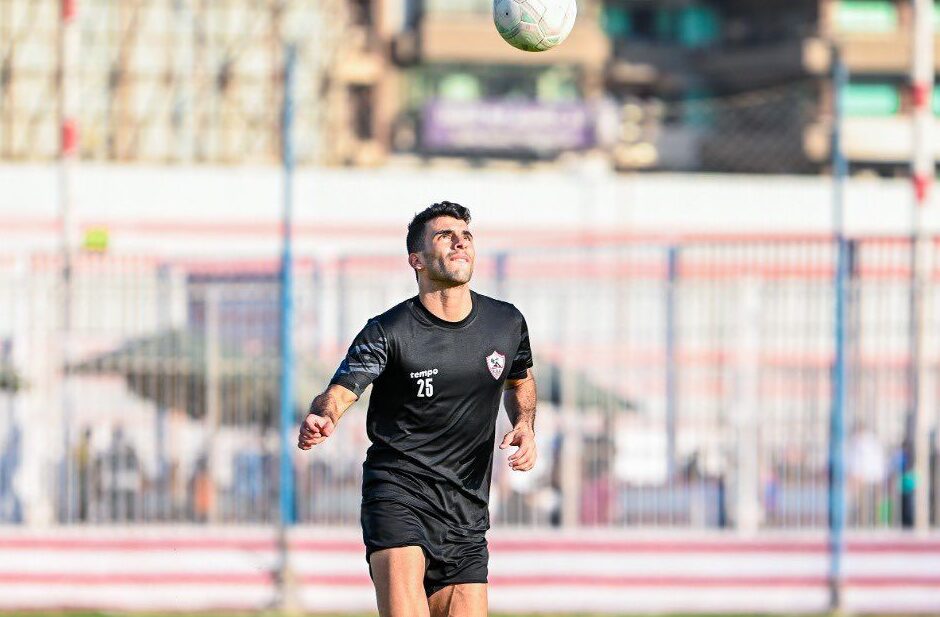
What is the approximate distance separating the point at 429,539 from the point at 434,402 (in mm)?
540

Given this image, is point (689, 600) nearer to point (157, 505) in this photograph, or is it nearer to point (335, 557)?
point (335, 557)

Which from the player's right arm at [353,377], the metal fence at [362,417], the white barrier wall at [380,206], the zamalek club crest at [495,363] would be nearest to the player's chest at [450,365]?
the zamalek club crest at [495,363]

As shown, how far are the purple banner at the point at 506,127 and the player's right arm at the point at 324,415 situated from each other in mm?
40236

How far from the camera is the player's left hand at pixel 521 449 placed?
7168 mm

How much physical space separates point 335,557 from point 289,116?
3.47 m

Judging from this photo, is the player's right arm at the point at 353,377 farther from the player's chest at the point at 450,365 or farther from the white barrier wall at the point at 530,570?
the white barrier wall at the point at 530,570

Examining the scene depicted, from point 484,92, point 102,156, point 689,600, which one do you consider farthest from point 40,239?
point 484,92

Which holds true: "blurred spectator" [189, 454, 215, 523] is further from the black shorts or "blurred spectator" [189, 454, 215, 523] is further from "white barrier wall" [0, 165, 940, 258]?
"white barrier wall" [0, 165, 940, 258]

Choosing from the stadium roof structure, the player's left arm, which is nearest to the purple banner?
the stadium roof structure

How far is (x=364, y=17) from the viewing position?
183 feet

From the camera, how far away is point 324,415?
6.77 metres

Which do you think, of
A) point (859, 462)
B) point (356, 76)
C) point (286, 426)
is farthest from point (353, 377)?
point (356, 76)

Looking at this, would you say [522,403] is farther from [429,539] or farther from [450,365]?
[429,539]

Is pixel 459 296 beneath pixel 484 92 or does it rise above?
beneath
